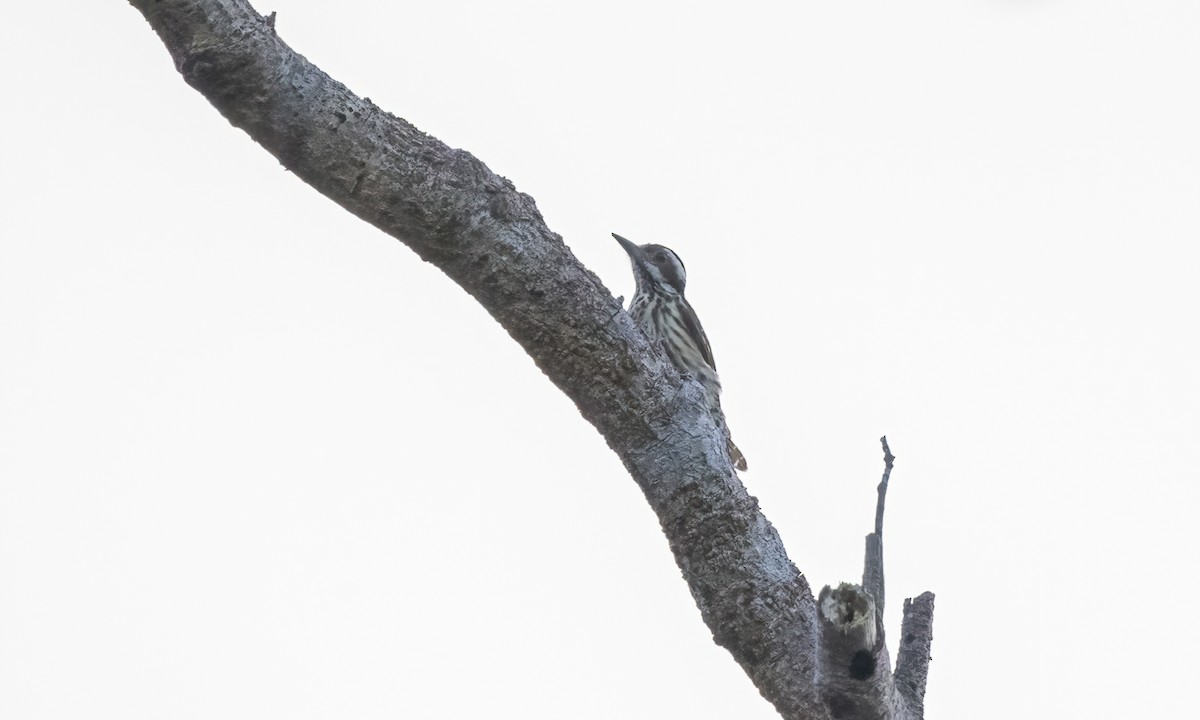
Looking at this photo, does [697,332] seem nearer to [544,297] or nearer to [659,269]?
[659,269]

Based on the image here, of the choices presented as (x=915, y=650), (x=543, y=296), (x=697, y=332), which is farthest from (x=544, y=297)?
(x=697, y=332)

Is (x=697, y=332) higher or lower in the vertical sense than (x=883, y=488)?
higher

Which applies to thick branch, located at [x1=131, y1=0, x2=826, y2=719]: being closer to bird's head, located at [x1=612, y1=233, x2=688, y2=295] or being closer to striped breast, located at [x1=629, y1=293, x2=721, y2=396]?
striped breast, located at [x1=629, y1=293, x2=721, y2=396]

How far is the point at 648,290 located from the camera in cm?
930

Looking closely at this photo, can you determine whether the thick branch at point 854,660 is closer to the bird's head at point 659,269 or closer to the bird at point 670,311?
the bird at point 670,311

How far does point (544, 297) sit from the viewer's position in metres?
3.90

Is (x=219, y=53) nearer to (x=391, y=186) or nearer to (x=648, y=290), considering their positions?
(x=391, y=186)

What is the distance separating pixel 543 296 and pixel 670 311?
505cm

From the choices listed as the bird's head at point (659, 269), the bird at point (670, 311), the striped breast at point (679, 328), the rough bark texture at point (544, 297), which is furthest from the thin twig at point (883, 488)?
the bird's head at point (659, 269)

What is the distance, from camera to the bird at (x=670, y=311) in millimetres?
8312

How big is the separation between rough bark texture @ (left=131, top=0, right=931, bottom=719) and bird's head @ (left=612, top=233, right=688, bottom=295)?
5.26 m

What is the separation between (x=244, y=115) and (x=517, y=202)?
2.70 feet

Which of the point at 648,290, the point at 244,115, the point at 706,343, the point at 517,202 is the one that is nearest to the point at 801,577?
the point at 517,202

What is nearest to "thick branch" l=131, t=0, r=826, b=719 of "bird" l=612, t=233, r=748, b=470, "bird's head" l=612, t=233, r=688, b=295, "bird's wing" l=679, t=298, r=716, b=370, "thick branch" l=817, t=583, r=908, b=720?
"thick branch" l=817, t=583, r=908, b=720
